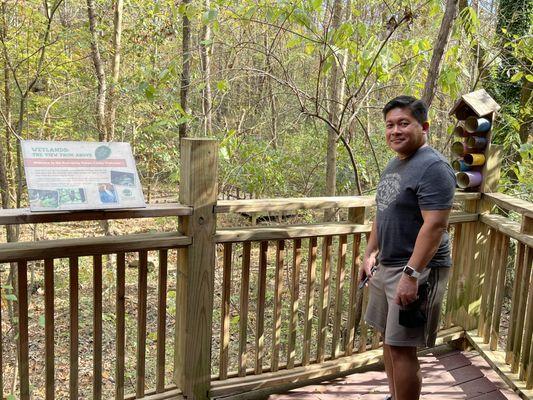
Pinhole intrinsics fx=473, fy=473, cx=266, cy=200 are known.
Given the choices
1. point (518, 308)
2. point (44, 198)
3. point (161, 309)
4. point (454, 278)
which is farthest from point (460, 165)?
point (44, 198)

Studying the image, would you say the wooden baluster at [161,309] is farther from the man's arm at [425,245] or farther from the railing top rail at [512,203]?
the railing top rail at [512,203]

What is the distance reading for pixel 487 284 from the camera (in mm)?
3090

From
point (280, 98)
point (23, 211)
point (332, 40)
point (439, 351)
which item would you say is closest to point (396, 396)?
point (439, 351)

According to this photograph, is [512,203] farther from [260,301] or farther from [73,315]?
[73,315]

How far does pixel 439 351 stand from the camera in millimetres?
3242

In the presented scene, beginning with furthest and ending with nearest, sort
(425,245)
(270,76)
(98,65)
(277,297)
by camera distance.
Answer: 1. (98,65)
2. (270,76)
3. (277,297)
4. (425,245)

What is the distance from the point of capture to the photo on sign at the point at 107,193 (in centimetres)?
187

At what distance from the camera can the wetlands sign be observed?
1.75 metres

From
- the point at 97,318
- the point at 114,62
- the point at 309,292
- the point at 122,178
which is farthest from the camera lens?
the point at 114,62

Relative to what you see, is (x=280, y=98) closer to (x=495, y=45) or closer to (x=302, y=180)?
(x=302, y=180)

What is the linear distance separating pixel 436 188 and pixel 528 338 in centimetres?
131

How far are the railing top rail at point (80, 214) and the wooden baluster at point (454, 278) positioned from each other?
195cm

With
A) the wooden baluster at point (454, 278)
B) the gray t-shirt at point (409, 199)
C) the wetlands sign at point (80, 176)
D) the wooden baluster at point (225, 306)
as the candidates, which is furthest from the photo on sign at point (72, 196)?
the wooden baluster at point (454, 278)

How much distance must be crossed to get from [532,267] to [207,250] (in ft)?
5.77
